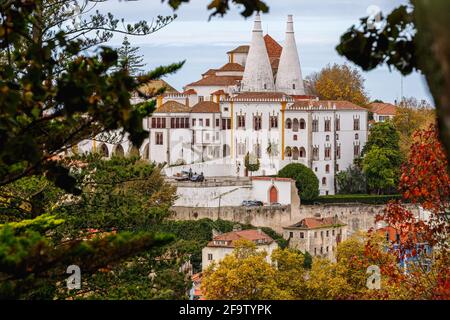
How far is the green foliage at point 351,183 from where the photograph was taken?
194 feet

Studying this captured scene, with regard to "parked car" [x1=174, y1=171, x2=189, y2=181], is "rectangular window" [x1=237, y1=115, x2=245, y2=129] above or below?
above

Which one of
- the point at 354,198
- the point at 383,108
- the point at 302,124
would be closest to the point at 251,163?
the point at 302,124

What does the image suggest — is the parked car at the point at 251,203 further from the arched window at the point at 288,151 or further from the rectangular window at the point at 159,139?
the rectangular window at the point at 159,139

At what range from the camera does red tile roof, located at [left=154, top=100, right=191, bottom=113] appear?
62375 mm

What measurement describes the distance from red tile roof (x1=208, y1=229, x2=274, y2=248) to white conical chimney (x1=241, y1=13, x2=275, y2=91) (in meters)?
15.7

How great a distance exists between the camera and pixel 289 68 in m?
64.2

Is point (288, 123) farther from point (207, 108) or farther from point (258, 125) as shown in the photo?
point (207, 108)

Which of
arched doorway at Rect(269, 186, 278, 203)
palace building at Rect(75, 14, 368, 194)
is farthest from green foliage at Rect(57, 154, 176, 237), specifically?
palace building at Rect(75, 14, 368, 194)

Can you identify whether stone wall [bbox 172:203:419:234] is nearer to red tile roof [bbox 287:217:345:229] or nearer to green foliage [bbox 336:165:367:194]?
red tile roof [bbox 287:217:345:229]

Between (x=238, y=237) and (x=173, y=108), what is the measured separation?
19.3 metres

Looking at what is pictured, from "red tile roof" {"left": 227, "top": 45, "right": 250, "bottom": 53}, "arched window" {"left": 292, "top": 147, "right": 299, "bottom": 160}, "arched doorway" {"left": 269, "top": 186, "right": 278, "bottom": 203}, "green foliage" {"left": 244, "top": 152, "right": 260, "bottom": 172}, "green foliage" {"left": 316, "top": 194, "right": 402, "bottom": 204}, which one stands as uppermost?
"red tile roof" {"left": 227, "top": 45, "right": 250, "bottom": 53}

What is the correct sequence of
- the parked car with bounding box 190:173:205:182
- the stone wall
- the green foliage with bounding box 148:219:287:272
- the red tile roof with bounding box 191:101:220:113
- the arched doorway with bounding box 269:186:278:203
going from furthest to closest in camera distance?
the red tile roof with bounding box 191:101:220:113
the parked car with bounding box 190:173:205:182
the arched doorway with bounding box 269:186:278:203
the stone wall
the green foliage with bounding box 148:219:287:272
